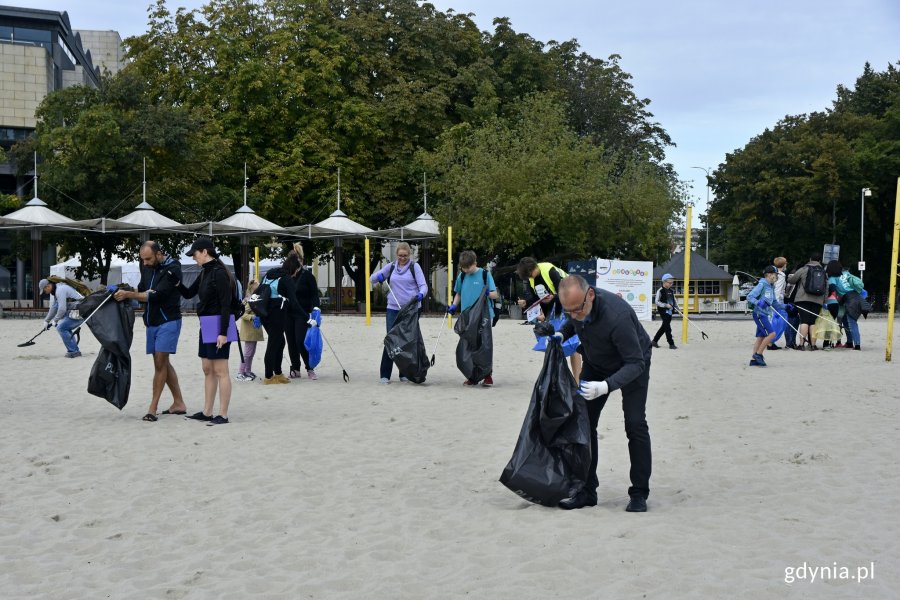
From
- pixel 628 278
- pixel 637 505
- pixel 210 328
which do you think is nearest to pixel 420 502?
pixel 637 505

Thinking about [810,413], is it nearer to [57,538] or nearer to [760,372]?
[760,372]

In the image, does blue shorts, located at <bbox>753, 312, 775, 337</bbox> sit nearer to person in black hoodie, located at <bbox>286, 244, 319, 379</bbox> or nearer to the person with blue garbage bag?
the person with blue garbage bag

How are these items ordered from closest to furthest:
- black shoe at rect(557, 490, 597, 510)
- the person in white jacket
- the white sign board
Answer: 1. black shoe at rect(557, 490, 597, 510)
2. the person in white jacket
3. the white sign board

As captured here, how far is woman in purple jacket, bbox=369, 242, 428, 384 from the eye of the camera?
43.8 feet

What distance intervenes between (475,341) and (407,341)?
3.03ft

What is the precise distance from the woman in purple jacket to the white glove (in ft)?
24.4

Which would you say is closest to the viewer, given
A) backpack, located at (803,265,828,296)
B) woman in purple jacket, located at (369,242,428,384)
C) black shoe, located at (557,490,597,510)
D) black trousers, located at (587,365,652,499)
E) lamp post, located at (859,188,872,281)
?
black trousers, located at (587,365,652,499)

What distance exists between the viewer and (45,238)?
41.6 metres

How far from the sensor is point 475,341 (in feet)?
42.3

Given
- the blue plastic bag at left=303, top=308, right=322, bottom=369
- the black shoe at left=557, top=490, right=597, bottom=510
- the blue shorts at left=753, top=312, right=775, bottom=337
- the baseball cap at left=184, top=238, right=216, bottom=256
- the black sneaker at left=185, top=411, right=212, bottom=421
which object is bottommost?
the black sneaker at left=185, top=411, right=212, bottom=421

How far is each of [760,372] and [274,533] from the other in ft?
36.5

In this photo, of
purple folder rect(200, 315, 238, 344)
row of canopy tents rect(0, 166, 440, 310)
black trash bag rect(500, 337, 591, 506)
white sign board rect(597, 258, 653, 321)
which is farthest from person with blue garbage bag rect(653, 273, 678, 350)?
row of canopy tents rect(0, 166, 440, 310)

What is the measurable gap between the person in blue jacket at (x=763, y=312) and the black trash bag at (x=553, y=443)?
10.5 metres

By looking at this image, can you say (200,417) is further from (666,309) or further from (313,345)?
(666,309)
